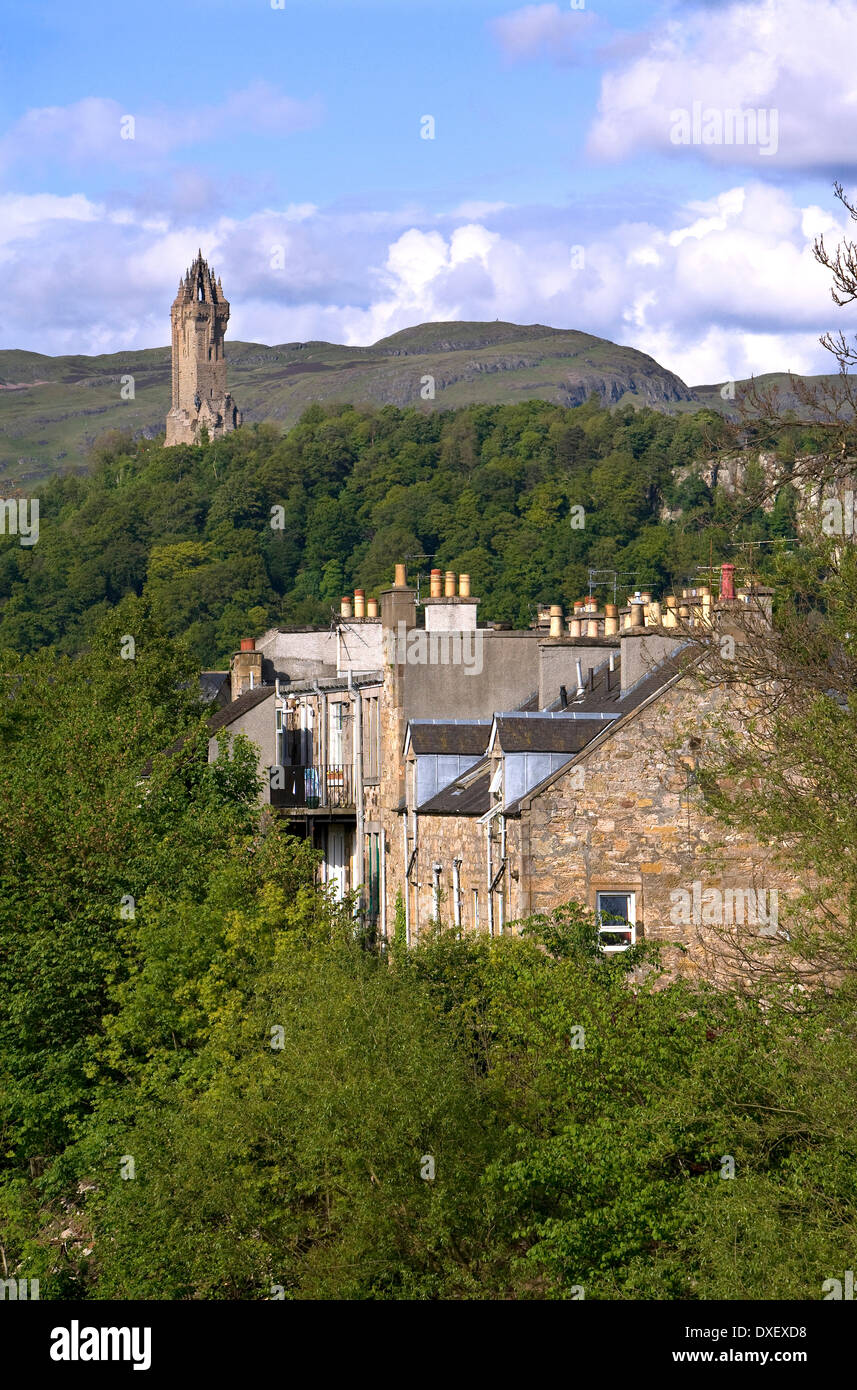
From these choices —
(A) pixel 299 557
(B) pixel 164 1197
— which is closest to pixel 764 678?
(B) pixel 164 1197

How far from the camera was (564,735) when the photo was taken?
27000 mm

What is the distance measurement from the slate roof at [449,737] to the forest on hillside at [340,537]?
287ft

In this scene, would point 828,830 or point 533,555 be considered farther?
point 533,555

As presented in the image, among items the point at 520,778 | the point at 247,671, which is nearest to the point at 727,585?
the point at 520,778

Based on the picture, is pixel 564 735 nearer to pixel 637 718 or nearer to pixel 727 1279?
pixel 637 718

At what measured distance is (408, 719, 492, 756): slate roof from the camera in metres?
31.7

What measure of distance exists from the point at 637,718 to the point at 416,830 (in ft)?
22.3

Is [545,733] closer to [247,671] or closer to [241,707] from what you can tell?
[241,707]

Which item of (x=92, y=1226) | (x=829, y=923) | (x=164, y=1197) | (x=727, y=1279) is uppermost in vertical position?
(x=829, y=923)

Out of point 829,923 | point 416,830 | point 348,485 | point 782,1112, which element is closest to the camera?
point 782,1112

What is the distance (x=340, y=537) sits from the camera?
178250mm

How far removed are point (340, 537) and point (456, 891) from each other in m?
150

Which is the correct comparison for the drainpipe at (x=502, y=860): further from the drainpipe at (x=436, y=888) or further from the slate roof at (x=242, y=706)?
the slate roof at (x=242, y=706)

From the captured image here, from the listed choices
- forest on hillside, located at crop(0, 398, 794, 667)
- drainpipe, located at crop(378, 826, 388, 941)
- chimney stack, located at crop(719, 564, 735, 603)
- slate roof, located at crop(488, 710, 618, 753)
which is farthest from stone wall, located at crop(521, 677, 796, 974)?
forest on hillside, located at crop(0, 398, 794, 667)
